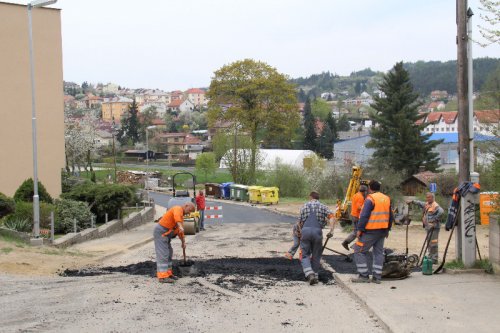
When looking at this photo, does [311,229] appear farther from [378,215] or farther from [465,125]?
[465,125]

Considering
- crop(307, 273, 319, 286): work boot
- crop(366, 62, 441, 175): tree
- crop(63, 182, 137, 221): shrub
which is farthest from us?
crop(366, 62, 441, 175): tree

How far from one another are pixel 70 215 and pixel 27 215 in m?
2.35

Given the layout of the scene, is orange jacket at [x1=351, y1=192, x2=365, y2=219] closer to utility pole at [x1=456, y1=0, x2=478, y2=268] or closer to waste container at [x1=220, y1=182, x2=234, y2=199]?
utility pole at [x1=456, y1=0, x2=478, y2=268]

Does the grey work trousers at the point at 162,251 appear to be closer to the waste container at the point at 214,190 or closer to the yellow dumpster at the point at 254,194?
the yellow dumpster at the point at 254,194

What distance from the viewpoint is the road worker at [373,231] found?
A: 1076 centimetres

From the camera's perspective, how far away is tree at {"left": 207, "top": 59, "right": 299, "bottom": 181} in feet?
218

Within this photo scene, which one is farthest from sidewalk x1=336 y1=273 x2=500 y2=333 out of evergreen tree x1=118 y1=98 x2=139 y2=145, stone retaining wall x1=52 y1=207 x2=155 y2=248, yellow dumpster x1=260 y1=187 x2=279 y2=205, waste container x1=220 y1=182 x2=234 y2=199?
evergreen tree x1=118 y1=98 x2=139 y2=145

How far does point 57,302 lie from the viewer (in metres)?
9.46

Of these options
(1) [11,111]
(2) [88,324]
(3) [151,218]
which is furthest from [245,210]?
(2) [88,324]

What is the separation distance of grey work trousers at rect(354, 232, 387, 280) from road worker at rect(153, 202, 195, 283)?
120 inches

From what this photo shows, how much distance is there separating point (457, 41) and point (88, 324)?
815 cm

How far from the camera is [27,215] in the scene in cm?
2062

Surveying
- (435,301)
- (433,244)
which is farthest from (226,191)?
(435,301)

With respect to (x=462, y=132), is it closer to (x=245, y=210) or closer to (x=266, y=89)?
(x=245, y=210)
